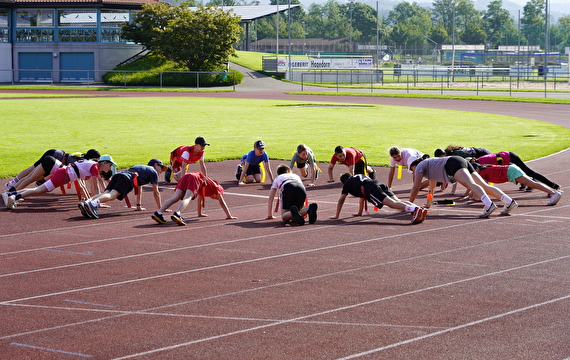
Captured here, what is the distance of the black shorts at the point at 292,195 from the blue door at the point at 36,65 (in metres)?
67.1

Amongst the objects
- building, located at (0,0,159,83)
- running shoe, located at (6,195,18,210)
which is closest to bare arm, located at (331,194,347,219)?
running shoe, located at (6,195,18,210)

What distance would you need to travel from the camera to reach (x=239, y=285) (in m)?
10.5

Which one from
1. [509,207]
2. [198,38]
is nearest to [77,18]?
[198,38]

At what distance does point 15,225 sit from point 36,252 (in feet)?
8.99

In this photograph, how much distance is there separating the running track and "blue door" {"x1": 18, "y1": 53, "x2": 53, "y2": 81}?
63871 mm

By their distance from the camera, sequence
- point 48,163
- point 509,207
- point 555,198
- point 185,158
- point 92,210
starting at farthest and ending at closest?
point 185,158, point 48,163, point 555,198, point 92,210, point 509,207

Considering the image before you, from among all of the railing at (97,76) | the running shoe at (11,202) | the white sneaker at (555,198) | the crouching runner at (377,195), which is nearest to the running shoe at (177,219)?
the crouching runner at (377,195)

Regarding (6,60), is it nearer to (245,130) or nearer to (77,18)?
(77,18)

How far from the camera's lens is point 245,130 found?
33750 mm

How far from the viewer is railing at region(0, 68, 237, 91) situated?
234ft

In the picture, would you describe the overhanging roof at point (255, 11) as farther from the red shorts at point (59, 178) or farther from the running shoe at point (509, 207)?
the running shoe at point (509, 207)

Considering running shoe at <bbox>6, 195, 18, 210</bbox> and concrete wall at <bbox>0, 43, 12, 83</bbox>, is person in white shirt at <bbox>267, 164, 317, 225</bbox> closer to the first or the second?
running shoe at <bbox>6, 195, 18, 210</bbox>

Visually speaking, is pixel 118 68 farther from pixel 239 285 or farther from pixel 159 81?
pixel 239 285

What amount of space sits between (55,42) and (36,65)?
3.31 metres
